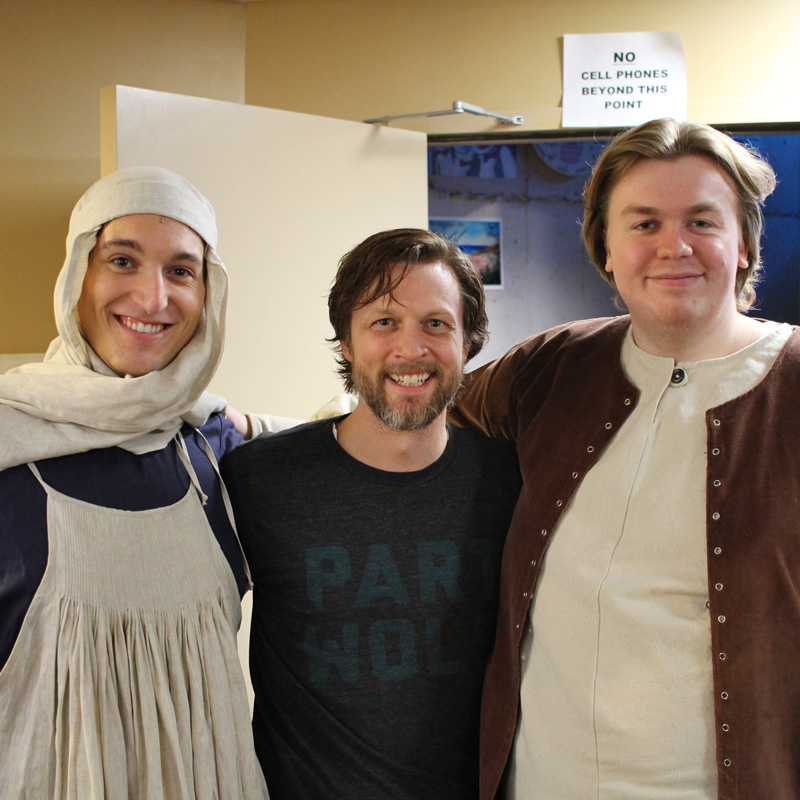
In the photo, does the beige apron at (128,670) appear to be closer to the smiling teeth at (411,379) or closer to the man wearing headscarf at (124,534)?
the man wearing headscarf at (124,534)

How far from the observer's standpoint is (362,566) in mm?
1475

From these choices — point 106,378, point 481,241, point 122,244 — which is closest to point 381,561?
point 106,378

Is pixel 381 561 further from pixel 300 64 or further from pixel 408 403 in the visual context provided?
pixel 300 64

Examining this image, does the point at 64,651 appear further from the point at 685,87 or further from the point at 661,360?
the point at 685,87

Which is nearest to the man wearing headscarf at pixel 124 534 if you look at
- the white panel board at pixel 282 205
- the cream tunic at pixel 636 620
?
the cream tunic at pixel 636 620

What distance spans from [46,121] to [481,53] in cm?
146

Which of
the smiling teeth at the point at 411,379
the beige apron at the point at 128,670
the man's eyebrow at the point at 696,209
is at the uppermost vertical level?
the man's eyebrow at the point at 696,209

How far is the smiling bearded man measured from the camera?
4.75 feet

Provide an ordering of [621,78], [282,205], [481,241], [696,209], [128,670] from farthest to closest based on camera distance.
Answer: [481,241]
[621,78]
[282,205]
[696,209]
[128,670]

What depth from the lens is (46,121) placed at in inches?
107

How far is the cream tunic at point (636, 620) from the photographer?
1.28m

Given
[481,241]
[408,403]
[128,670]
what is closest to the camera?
[128,670]

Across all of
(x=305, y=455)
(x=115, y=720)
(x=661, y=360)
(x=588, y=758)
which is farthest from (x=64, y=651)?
(x=661, y=360)

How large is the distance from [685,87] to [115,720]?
262cm
